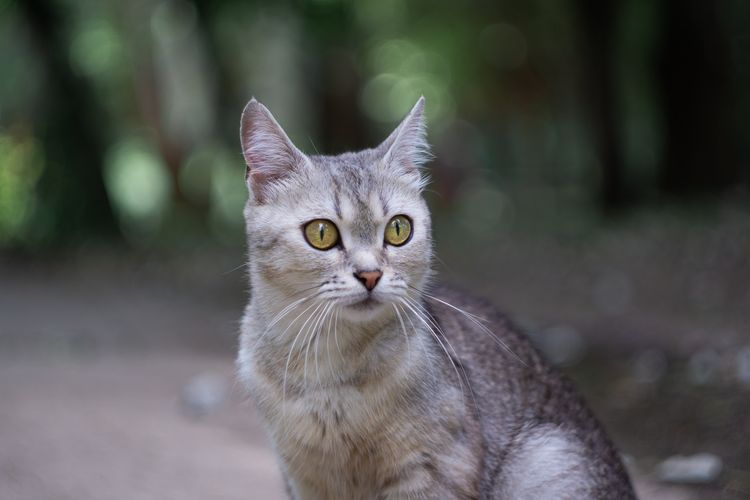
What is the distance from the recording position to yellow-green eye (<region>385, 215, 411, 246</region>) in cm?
349

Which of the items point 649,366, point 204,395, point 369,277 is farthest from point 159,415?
point 649,366

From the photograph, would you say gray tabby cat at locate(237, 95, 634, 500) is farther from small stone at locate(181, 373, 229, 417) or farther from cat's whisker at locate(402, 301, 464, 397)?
small stone at locate(181, 373, 229, 417)

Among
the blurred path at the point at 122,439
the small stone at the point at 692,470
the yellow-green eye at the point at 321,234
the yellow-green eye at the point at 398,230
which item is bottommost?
the blurred path at the point at 122,439

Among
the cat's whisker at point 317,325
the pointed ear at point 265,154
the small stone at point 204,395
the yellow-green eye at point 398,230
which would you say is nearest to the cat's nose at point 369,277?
the cat's whisker at point 317,325

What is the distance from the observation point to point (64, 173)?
14.3 meters

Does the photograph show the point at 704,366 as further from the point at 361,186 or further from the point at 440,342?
the point at 361,186

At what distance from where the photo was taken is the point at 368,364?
11.4ft

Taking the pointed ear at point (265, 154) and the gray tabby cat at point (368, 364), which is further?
the pointed ear at point (265, 154)

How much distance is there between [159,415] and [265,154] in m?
3.05

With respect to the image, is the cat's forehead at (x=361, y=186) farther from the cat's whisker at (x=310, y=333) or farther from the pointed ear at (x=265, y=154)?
the cat's whisker at (x=310, y=333)

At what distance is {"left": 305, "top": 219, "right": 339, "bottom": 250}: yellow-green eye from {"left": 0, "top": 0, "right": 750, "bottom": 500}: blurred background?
1804mm

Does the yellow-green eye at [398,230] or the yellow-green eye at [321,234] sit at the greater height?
the yellow-green eye at [398,230]

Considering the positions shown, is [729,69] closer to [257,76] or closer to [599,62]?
[599,62]

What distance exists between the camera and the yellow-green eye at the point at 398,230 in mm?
3494
